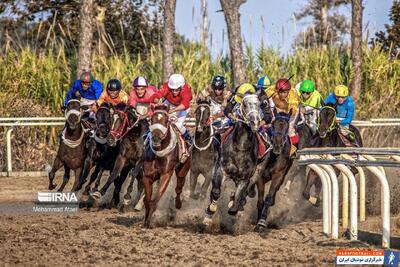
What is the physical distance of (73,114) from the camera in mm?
15156

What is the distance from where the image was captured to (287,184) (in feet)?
50.3

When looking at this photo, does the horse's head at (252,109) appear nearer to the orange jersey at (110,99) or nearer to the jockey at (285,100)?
the jockey at (285,100)

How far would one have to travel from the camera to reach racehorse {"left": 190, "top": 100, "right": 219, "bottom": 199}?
1355 cm

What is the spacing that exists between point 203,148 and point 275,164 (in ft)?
A: 5.08

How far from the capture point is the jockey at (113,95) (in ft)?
50.7

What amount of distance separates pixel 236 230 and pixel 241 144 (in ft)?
3.46

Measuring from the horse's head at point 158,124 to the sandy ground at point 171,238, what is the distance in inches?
44.6

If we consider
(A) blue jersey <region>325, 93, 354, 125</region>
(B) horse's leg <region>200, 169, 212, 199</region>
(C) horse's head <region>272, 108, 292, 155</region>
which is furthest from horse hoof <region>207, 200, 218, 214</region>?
(A) blue jersey <region>325, 93, 354, 125</region>

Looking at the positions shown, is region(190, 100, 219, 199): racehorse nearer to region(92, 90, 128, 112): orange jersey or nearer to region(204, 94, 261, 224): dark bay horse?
region(204, 94, 261, 224): dark bay horse

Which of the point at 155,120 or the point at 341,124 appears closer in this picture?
the point at 155,120

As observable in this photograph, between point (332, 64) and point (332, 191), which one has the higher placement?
point (332, 64)

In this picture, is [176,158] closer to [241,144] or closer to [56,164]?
[241,144]

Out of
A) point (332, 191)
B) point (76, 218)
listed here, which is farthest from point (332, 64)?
point (332, 191)

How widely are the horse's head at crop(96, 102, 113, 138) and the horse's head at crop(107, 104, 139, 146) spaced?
54mm
